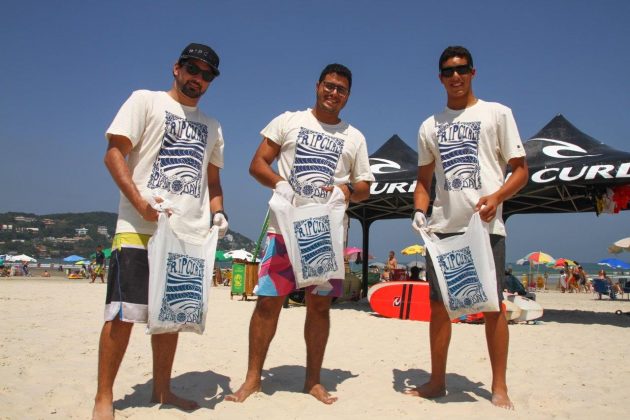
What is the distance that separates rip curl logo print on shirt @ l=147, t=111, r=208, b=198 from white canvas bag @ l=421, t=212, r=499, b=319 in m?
1.58

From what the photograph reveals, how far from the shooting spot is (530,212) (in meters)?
11.4

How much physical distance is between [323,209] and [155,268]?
108 centimetres

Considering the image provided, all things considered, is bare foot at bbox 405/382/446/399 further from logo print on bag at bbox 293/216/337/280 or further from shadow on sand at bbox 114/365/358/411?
logo print on bag at bbox 293/216/337/280

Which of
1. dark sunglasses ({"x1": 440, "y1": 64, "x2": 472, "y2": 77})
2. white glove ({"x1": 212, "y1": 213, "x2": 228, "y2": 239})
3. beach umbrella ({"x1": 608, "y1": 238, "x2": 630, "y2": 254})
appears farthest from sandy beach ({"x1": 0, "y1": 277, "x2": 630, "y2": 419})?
beach umbrella ({"x1": 608, "y1": 238, "x2": 630, "y2": 254})

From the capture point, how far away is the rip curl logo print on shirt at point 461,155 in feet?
10.3

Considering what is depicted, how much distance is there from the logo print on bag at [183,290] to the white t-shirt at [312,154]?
68cm

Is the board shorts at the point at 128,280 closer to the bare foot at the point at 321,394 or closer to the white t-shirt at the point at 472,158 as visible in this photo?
the bare foot at the point at 321,394

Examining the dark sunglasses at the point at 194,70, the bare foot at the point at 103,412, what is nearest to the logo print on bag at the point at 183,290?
the bare foot at the point at 103,412

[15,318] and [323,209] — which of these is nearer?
[323,209]

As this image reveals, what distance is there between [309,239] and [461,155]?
45.0 inches

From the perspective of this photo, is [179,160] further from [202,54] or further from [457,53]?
[457,53]

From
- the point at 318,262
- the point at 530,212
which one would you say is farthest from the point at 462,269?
the point at 530,212

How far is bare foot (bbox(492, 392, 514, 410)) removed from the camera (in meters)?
2.96

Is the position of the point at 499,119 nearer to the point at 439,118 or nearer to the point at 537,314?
the point at 439,118
